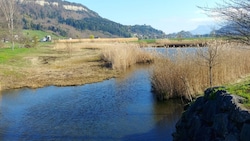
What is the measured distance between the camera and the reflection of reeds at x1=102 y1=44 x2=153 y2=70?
90.8ft

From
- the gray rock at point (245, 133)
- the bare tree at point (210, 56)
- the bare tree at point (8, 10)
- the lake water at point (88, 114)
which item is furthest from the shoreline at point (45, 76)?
the bare tree at point (8, 10)

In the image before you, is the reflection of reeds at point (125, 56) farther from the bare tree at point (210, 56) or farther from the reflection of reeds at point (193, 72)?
the bare tree at point (210, 56)

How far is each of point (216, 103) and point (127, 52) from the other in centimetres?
2344

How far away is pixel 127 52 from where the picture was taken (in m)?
29.5

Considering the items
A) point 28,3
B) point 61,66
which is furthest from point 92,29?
point 61,66

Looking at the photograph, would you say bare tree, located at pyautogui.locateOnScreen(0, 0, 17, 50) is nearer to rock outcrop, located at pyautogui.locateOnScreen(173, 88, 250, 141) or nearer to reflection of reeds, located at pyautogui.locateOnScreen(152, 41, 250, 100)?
reflection of reeds, located at pyautogui.locateOnScreen(152, 41, 250, 100)

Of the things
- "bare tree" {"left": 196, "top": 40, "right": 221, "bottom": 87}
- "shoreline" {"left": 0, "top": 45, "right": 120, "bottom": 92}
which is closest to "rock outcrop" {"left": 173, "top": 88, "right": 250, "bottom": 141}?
"bare tree" {"left": 196, "top": 40, "right": 221, "bottom": 87}

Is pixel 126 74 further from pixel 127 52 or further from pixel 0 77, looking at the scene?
pixel 0 77

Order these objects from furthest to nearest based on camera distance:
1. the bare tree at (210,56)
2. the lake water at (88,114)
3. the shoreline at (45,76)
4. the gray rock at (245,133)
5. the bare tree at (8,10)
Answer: the bare tree at (8,10), the shoreline at (45,76), the bare tree at (210,56), the lake water at (88,114), the gray rock at (245,133)

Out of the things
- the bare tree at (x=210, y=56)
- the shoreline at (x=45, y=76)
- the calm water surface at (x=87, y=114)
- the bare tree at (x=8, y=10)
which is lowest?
the calm water surface at (x=87, y=114)

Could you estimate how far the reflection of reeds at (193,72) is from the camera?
13.7 m

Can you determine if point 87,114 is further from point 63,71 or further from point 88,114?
point 63,71

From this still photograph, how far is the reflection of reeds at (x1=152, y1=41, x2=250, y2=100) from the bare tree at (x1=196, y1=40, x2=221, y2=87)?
69mm

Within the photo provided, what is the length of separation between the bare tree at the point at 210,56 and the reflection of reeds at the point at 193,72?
0.23 ft
